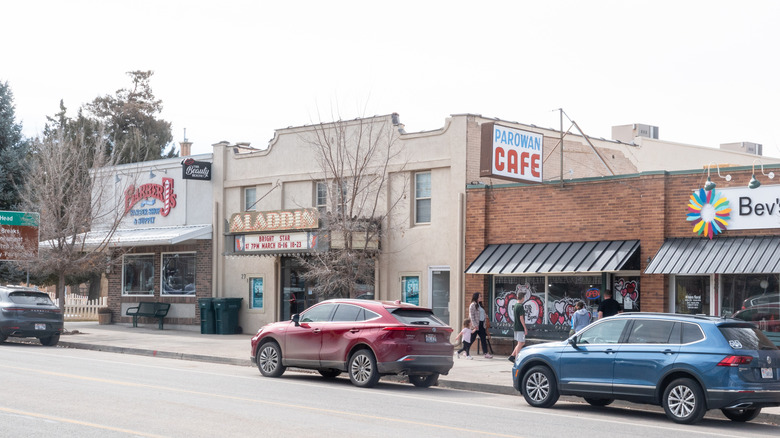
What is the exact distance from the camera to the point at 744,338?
12367 millimetres

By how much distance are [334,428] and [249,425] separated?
103cm

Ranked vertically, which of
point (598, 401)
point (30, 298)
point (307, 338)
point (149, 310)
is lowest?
point (598, 401)

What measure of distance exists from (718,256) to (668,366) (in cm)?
729

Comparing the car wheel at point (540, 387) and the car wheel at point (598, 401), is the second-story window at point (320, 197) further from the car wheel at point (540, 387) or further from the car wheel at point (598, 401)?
the car wheel at point (598, 401)

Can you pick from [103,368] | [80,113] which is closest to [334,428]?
[103,368]

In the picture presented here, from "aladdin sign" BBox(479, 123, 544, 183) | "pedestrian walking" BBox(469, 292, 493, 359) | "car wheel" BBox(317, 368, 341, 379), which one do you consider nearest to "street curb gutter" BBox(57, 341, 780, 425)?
"car wheel" BBox(317, 368, 341, 379)

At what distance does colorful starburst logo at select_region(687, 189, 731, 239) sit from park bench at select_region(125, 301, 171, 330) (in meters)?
18.8

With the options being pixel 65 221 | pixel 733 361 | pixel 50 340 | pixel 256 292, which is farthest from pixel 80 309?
pixel 733 361

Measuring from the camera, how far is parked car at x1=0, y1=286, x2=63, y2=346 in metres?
24.1

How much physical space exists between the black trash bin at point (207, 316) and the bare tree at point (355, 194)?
4.29 metres

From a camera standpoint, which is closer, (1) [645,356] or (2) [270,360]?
(1) [645,356]

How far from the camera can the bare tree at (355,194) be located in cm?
2392

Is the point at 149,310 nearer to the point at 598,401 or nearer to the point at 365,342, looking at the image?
the point at 365,342

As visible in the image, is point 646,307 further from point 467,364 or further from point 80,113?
point 80,113
